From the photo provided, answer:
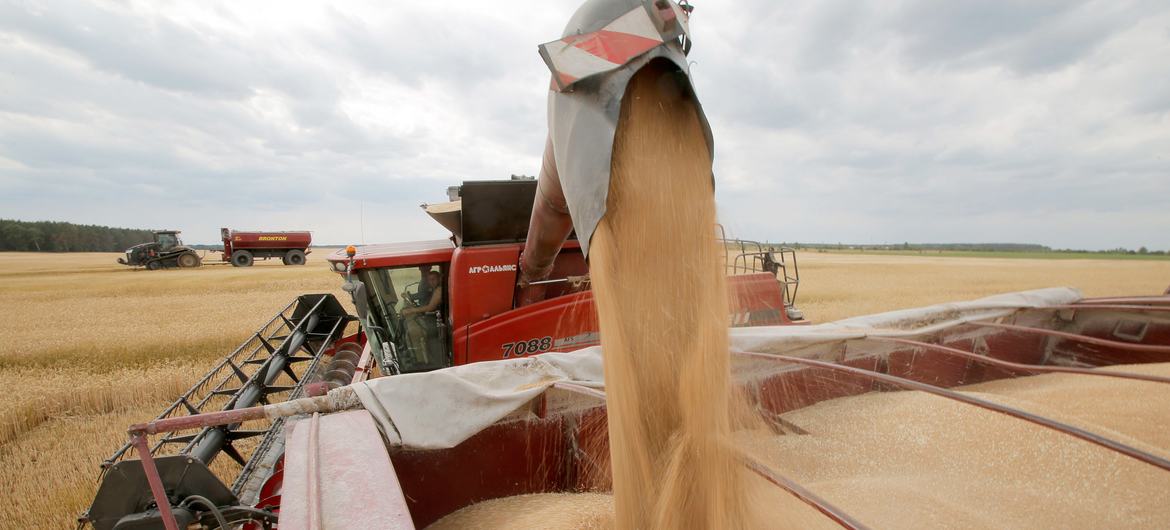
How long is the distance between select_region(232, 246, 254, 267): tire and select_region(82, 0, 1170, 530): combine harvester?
2585 cm

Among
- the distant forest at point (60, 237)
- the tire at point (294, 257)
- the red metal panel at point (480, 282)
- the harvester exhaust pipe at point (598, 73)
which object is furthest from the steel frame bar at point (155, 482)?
the distant forest at point (60, 237)

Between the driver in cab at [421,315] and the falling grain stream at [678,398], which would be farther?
the driver in cab at [421,315]

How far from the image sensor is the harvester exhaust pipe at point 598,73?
4.12 ft

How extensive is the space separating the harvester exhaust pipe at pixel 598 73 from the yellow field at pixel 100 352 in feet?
12.3

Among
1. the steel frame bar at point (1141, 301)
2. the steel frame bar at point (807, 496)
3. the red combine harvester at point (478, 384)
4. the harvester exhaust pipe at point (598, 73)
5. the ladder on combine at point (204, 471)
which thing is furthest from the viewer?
the steel frame bar at point (1141, 301)

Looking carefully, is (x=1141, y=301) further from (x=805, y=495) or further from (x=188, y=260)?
(x=188, y=260)

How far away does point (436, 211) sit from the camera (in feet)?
11.2

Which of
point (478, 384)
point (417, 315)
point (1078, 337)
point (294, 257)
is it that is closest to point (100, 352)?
point (417, 315)

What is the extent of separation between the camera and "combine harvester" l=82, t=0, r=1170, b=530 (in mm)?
Result: 1302

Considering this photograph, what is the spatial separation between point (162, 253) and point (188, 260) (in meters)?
1.05

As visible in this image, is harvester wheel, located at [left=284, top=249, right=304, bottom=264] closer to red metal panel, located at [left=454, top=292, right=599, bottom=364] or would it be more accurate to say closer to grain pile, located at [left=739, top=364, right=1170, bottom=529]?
red metal panel, located at [left=454, top=292, right=599, bottom=364]

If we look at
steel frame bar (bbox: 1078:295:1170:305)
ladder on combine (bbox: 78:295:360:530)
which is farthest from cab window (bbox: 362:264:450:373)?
steel frame bar (bbox: 1078:295:1170:305)

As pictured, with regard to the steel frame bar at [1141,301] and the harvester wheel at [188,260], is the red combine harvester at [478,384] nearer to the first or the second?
the steel frame bar at [1141,301]

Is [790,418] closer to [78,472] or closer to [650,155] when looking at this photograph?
[650,155]
